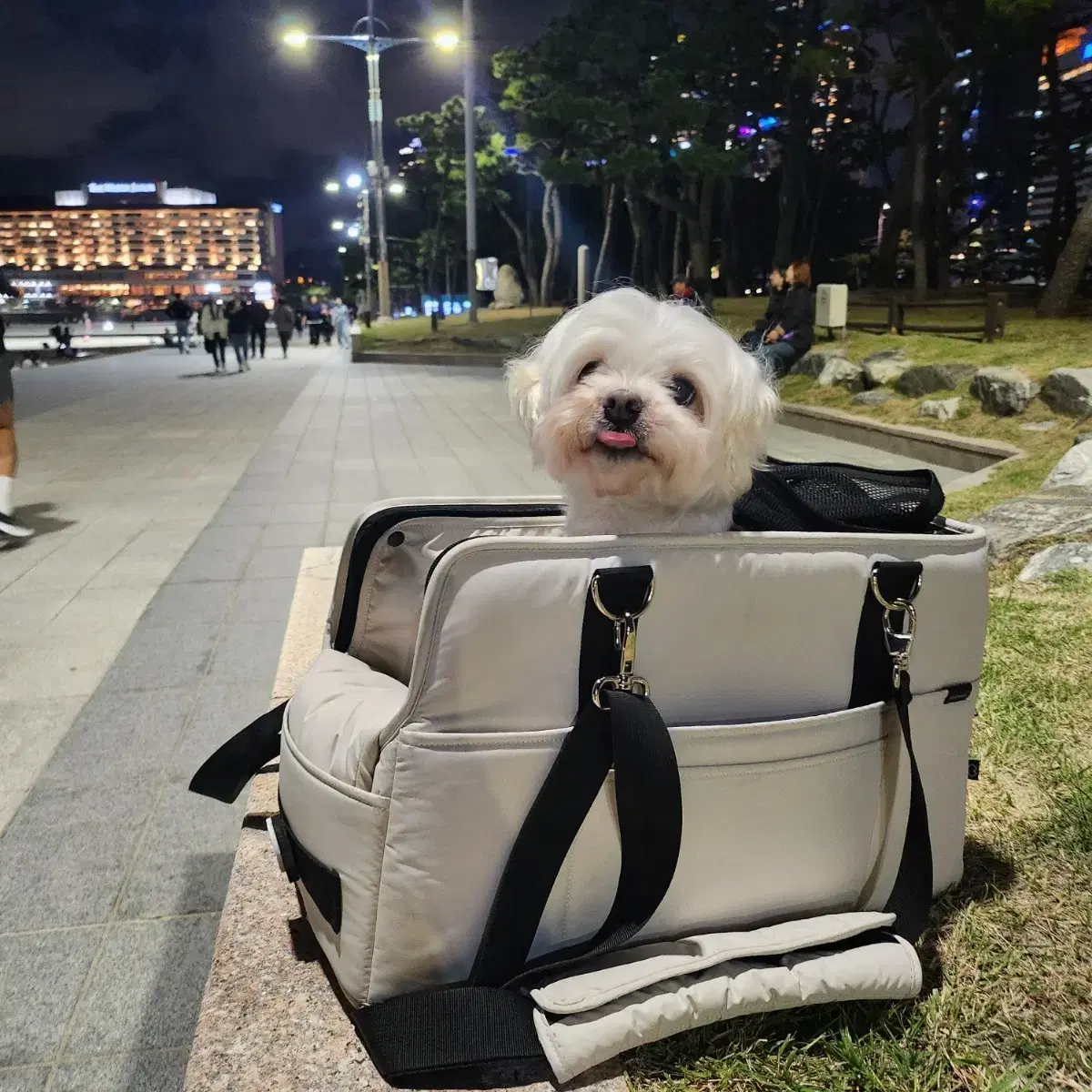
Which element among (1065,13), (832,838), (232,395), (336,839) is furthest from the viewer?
(1065,13)

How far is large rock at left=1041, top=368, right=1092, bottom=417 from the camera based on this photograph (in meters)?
7.89

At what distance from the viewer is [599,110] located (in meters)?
21.6

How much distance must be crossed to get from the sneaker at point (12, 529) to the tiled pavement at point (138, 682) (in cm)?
9

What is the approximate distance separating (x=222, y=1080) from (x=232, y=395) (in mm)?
14656

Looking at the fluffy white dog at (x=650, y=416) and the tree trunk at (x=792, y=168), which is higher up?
the tree trunk at (x=792, y=168)

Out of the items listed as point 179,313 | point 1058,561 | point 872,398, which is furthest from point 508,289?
point 1058,561

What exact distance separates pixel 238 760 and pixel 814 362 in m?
11.8

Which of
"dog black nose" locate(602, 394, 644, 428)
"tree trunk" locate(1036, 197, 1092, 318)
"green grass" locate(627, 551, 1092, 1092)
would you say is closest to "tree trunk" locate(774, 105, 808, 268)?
"tree trunk" locate(1036, 197, 1092, 318)

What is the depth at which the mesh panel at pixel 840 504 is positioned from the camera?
1.72m

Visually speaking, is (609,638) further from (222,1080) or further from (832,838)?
(222,1080)

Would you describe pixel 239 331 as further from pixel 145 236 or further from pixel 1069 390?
pixel 145 236

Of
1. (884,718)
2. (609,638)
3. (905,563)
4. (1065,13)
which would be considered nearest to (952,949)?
(884,718)

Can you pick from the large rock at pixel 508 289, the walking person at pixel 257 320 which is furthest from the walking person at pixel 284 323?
the large rock at pixel 508 289

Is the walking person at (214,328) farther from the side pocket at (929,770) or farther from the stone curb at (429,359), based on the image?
the side pocket at (929,770)
